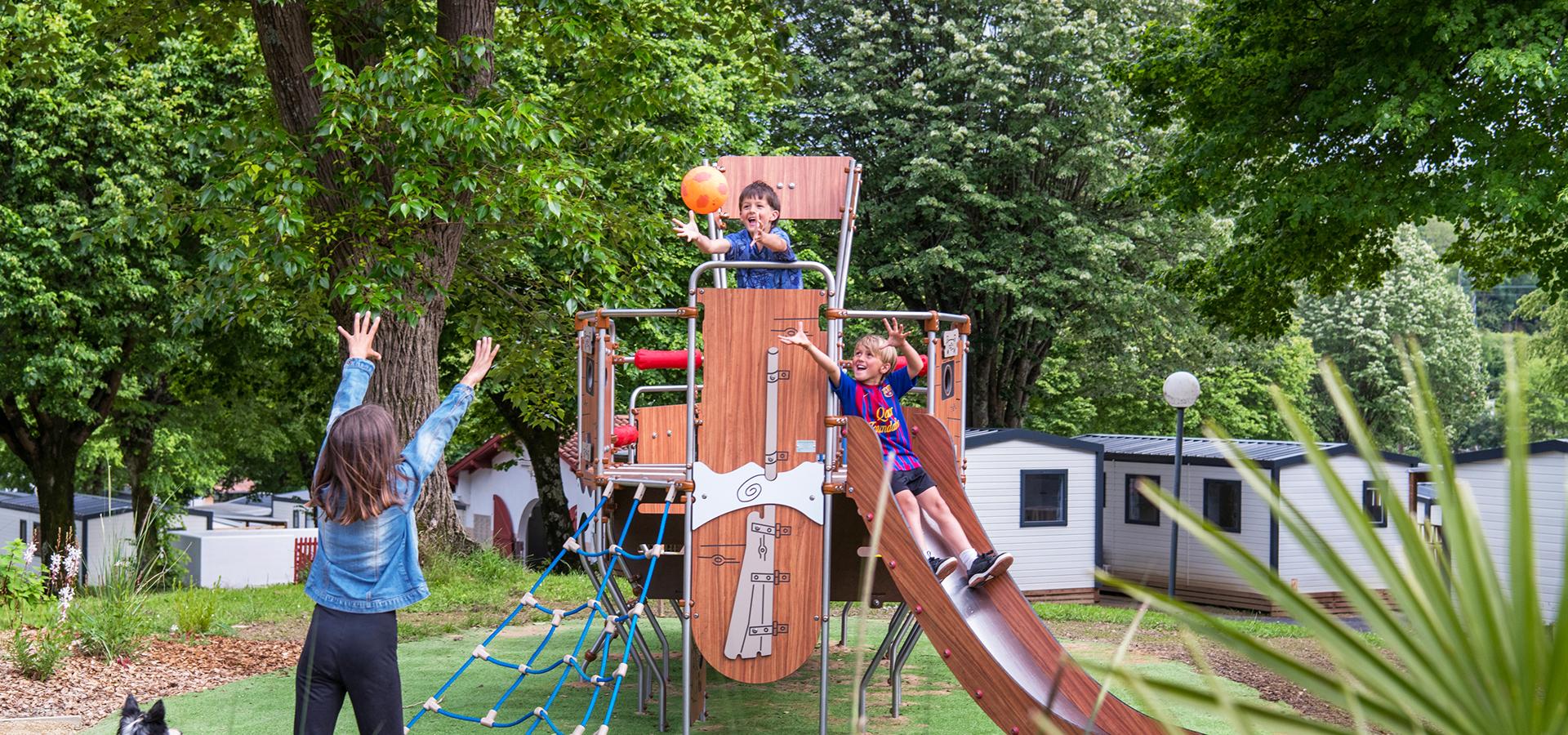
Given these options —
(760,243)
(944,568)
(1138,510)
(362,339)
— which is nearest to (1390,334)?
(1138,510)

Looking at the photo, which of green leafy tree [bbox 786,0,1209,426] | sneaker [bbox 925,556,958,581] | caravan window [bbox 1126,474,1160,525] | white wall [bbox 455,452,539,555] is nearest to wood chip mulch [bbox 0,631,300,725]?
sneaker [bbox 925,556,958,581]

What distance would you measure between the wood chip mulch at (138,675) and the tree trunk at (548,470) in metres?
11.5

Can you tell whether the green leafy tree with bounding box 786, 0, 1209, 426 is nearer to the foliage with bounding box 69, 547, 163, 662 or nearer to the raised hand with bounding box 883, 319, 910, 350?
the foliage with bounding box 69, 547, 163, 662

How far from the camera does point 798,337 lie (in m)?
6.46

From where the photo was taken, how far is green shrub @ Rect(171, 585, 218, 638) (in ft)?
32.7

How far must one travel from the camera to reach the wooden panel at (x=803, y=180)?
8.42 meters

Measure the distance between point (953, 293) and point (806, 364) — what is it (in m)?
17.8

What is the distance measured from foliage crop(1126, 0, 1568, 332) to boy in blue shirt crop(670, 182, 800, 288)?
6.25m

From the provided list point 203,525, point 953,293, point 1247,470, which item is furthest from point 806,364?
point 203,525

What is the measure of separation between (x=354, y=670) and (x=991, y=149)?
20466mm

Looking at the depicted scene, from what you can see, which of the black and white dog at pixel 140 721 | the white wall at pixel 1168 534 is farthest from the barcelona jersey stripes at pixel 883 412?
the white wall at pixel 1168 534

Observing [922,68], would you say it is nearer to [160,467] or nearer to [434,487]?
[434,487]

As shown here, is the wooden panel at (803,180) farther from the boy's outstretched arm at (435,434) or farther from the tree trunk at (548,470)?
the tree trunk at (548,470)

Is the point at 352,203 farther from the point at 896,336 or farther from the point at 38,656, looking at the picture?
the point at 896,336
